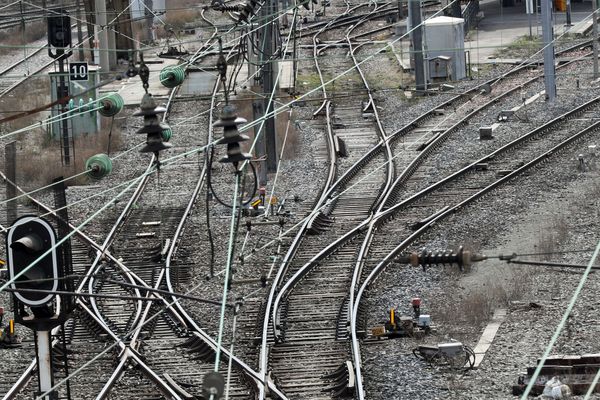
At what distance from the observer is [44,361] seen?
1130 cm

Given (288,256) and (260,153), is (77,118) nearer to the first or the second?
(260,153)

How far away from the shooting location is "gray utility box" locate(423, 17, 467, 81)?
3244 centimetres

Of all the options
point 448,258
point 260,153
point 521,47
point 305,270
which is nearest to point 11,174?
point 305,270

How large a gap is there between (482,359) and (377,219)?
5939 mm

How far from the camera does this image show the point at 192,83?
3300 cm

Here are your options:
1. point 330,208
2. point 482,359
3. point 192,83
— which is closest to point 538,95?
point 192,83

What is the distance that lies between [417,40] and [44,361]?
71.4 ft

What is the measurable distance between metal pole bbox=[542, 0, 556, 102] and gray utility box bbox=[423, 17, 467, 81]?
379 cm

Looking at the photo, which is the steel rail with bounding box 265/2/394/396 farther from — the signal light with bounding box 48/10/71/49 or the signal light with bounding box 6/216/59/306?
the signal light with bounding box 48/10/71/49

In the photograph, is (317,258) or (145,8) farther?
(145,8)

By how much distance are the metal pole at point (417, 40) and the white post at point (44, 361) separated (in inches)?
748

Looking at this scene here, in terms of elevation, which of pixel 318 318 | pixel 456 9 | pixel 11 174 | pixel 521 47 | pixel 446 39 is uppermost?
pixel 456 9

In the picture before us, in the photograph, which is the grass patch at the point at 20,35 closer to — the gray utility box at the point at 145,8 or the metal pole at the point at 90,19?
the metal pole at the point at 90,19

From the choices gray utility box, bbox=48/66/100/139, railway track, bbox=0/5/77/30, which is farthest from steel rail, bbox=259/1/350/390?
railway track, bbox=0/5/77/30
